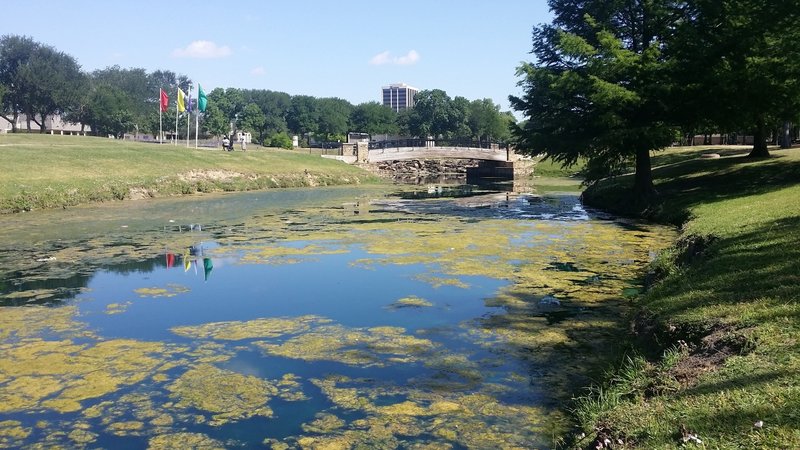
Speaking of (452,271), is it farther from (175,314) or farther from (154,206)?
(154,206)

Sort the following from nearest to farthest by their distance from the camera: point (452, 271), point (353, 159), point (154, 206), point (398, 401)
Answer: point (398, 401) → point (452, 271) → point (154, 206) → point (353, 159)

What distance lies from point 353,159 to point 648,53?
40.6 meters

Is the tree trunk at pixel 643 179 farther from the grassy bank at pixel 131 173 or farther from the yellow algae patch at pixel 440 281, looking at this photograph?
the grassy bank at pixel 131 173

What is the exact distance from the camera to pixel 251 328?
34.8 feet

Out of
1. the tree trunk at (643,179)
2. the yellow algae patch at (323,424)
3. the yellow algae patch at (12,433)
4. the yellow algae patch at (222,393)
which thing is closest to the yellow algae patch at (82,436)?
the yellow algae patch at (12,433)

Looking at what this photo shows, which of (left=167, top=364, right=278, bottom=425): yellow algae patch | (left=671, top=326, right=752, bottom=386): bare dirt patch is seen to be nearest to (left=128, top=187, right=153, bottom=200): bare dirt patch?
(left=167, top=364, right=278, bottom=425): yellow algae patch

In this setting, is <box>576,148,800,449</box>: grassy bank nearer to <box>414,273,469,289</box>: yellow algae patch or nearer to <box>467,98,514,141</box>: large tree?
<box>414,273,469,289</box>: yellow algae patch

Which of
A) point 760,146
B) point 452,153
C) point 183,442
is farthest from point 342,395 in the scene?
point 452,153

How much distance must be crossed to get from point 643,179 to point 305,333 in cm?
2132

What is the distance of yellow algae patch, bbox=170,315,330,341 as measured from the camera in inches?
401

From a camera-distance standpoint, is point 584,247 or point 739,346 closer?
point 739,346

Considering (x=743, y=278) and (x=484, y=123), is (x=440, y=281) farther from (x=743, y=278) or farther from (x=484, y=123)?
(x=484, y=123)

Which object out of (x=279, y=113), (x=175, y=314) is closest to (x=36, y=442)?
(x=175, y=314)

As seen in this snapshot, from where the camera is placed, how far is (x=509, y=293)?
12.8 m
